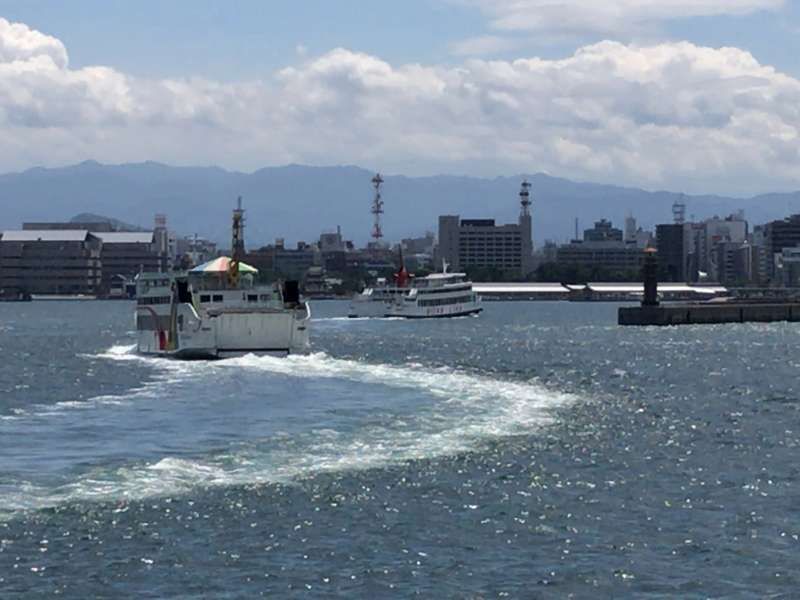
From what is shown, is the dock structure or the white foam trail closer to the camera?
the white foam trail

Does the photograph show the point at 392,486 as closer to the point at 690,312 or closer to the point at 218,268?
the point at 218,268

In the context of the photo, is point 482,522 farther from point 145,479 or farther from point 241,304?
point 241,304

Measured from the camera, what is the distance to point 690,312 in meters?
177

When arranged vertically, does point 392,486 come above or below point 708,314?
above

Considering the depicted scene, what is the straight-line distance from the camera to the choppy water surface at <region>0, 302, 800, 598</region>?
29156mm

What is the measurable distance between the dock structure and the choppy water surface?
Answer: 310ft

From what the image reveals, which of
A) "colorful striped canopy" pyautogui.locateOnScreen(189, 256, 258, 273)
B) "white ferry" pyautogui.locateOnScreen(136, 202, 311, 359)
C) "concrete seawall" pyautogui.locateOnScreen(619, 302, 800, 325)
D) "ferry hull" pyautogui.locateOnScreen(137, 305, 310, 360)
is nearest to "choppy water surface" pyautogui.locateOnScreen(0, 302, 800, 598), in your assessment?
"ferry hull" pyautogui.locateOnScreen(137, 305, 310, 360)

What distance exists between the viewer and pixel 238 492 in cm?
3728

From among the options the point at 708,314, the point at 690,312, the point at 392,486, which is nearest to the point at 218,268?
the point at 392,486

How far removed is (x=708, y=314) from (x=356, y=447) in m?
139

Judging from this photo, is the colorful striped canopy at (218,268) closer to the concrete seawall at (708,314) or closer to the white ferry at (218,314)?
the white ferry at (218,314)

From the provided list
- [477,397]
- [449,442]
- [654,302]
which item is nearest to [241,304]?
[477,397]

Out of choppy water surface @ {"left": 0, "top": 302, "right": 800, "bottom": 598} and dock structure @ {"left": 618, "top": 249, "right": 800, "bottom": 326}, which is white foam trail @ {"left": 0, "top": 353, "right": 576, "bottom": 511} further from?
dock structure @ {"left": 618, "top": 249, "right": 800, "bottom": 326}

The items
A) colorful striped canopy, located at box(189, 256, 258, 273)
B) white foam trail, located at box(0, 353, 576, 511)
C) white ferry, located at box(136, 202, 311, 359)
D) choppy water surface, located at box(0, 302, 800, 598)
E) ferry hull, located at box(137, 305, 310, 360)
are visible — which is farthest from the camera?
colorful striped canopy, located at box(189, 256, 258, 273)
